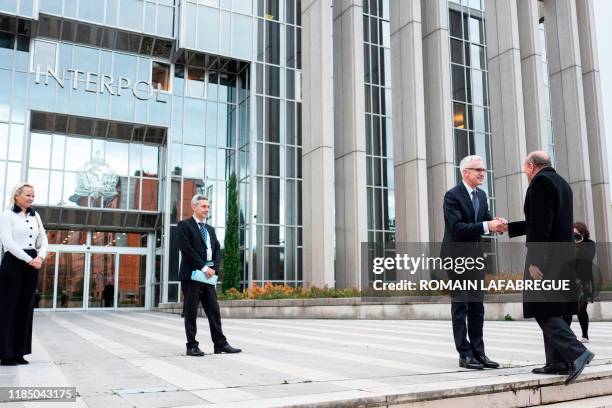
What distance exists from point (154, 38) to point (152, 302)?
12.2 m

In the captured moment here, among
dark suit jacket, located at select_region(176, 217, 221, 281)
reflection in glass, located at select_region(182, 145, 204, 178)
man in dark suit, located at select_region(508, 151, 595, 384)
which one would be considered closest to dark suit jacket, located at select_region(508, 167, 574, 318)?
man in dark suit, located at select_region(508, 151, 595, 384)

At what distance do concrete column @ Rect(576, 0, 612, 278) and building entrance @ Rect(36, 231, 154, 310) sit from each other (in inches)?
843

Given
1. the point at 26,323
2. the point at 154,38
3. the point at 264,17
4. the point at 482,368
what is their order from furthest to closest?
the point at 264,17, the point at 154,38, the point at 26,323, the point at 482,368

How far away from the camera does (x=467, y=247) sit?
217 inches

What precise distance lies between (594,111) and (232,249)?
764 inches

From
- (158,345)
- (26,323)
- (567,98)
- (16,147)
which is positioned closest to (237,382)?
(26,323)

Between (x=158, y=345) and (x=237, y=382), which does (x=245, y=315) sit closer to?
(x=158, y=345)

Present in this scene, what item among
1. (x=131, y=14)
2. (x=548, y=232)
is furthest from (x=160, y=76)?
(x=548, y=232)

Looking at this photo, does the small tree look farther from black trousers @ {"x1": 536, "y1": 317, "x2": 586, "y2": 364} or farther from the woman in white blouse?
black trousers @ {"x1": 536, "y1": 317, "x2": 586, "y2": 364}

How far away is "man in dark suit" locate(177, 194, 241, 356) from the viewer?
6.89 meters

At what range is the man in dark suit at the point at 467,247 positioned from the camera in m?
5.38

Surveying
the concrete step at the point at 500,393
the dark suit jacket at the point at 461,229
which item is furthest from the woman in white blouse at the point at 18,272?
the dark suit jacket at the point at 461,229

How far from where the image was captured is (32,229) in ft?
20.2

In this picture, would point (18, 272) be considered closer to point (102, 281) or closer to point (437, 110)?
point (437, 110)
